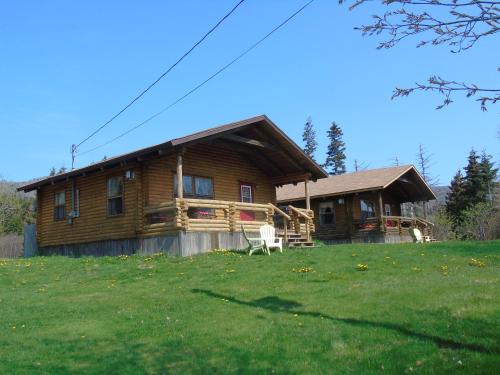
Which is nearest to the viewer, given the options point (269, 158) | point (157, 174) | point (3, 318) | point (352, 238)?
point (3, 318)

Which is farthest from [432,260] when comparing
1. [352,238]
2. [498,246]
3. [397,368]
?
[352,238]

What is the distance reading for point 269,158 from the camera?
79.1 feet

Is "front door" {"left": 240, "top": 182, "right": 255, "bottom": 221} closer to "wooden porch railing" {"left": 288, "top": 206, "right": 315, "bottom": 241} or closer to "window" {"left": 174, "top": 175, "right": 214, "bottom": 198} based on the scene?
"wooden porch railing" {"left": 288, "top": 206, "right": 315, "bottom": 241}

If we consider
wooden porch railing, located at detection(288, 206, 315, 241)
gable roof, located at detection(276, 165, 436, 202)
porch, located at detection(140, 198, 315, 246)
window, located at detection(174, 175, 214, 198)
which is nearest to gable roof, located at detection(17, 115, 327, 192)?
porch, located at detection(140, 198, 315, 246)

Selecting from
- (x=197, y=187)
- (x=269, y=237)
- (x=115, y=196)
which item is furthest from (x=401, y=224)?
(x=115, y=196)

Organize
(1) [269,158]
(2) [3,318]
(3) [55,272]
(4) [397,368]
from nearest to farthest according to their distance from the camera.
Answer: (4) [397,368]
(2) [3,318]
(3) [55,272]
(1) [269,158]

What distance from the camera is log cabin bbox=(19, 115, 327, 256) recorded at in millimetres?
18141

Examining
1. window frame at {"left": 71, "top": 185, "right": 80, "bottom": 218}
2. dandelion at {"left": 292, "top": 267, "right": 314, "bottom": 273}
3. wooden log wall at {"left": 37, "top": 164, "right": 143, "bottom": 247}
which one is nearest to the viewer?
dandelion at {"left": 292, "top": 267, "right": 314, "bottom": 273}

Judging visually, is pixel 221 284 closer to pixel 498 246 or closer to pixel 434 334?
pixel 434 334

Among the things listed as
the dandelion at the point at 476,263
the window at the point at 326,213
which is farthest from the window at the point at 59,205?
the dandelion at the point at 476,263

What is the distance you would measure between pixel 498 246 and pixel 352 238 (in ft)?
45.4

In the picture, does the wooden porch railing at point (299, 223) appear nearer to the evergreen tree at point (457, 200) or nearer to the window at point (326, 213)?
the window at point (326, 213)

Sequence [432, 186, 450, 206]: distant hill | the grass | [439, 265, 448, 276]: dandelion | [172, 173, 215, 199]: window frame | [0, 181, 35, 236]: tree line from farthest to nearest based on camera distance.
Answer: [432, 186, 450, 206]: distant hill, [0, 181, 35, 236]: tree line, [172, 173, 215, 199]: window frame, [439, 265, 448, 276]: dandelion, the grass

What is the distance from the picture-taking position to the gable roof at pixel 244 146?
18156mm
